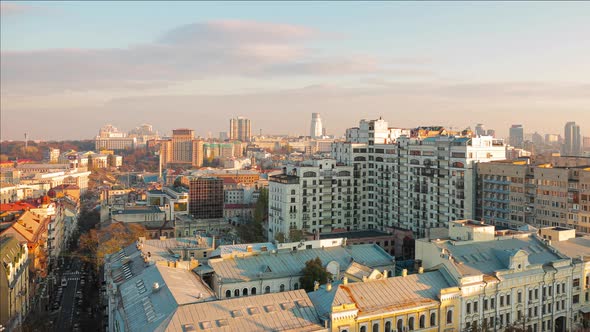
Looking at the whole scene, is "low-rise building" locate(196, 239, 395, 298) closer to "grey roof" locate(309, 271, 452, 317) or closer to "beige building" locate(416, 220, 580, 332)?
"beige building" locate(416, 220, 580, 332)

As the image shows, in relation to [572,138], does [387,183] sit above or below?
below

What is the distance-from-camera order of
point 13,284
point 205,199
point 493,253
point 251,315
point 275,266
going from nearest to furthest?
point 251,315
point 493,253
point 275,266
point 13,284
point 205,199

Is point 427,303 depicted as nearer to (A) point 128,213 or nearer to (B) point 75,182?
(A) point 128,213

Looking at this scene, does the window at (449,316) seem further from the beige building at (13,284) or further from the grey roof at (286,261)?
the beige building at (13,284)

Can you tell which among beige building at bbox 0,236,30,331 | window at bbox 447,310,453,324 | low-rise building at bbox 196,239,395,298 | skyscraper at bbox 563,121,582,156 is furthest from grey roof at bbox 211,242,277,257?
skyscraper at bbox 563,121,582,156

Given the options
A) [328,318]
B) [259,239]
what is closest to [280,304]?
[328,318]

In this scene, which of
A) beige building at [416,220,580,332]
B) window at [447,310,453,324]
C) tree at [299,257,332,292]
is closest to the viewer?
window at [447,310,453,324]

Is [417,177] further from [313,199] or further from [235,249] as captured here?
[235,249]

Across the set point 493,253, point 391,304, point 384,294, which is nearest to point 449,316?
point 391,304
